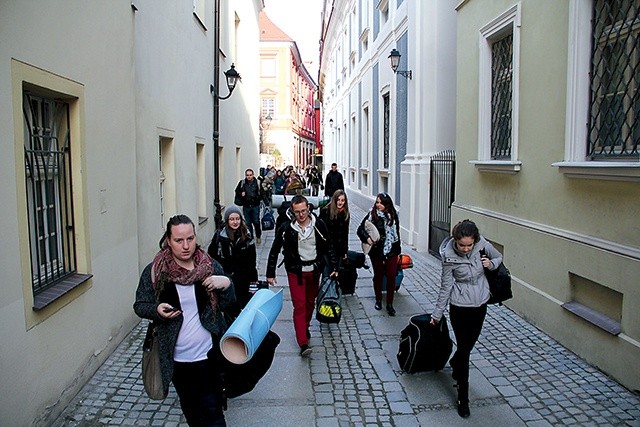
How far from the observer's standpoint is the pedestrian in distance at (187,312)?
3.39m

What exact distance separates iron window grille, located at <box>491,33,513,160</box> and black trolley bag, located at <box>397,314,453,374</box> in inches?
137

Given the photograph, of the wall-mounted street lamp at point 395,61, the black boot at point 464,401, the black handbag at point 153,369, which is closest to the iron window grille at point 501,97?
the black boot at point 464,401

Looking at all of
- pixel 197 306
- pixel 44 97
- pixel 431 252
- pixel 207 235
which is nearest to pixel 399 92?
pixel 431 252

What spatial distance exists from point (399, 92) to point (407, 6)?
207cm

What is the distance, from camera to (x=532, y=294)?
6754 millimetres

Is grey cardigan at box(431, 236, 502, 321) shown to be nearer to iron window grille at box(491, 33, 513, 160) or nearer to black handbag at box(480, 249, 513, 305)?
black handbag at box(480, 249, 513, 305)

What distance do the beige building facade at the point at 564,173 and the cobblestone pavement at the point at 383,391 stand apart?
0.35 m

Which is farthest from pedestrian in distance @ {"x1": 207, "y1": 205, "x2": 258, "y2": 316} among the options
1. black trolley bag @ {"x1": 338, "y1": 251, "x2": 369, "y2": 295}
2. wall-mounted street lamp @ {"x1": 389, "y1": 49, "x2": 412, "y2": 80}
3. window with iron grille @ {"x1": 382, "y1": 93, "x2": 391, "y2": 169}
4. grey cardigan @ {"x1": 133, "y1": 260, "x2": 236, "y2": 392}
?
window with iron grille @ {"x1": 382, "y1": 93, "x2": 391, "y2": 169}

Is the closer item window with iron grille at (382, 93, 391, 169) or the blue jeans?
the blue jeans

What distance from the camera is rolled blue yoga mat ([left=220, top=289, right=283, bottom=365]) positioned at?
3347 millimetres

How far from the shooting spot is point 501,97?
26.6 ft

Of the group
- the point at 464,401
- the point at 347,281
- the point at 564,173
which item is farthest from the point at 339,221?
the point at 464,401

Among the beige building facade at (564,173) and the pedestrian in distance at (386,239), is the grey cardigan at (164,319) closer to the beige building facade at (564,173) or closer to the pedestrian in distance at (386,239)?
the beige building facade at (564,173)

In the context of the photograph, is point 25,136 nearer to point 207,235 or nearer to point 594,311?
point 594,311
